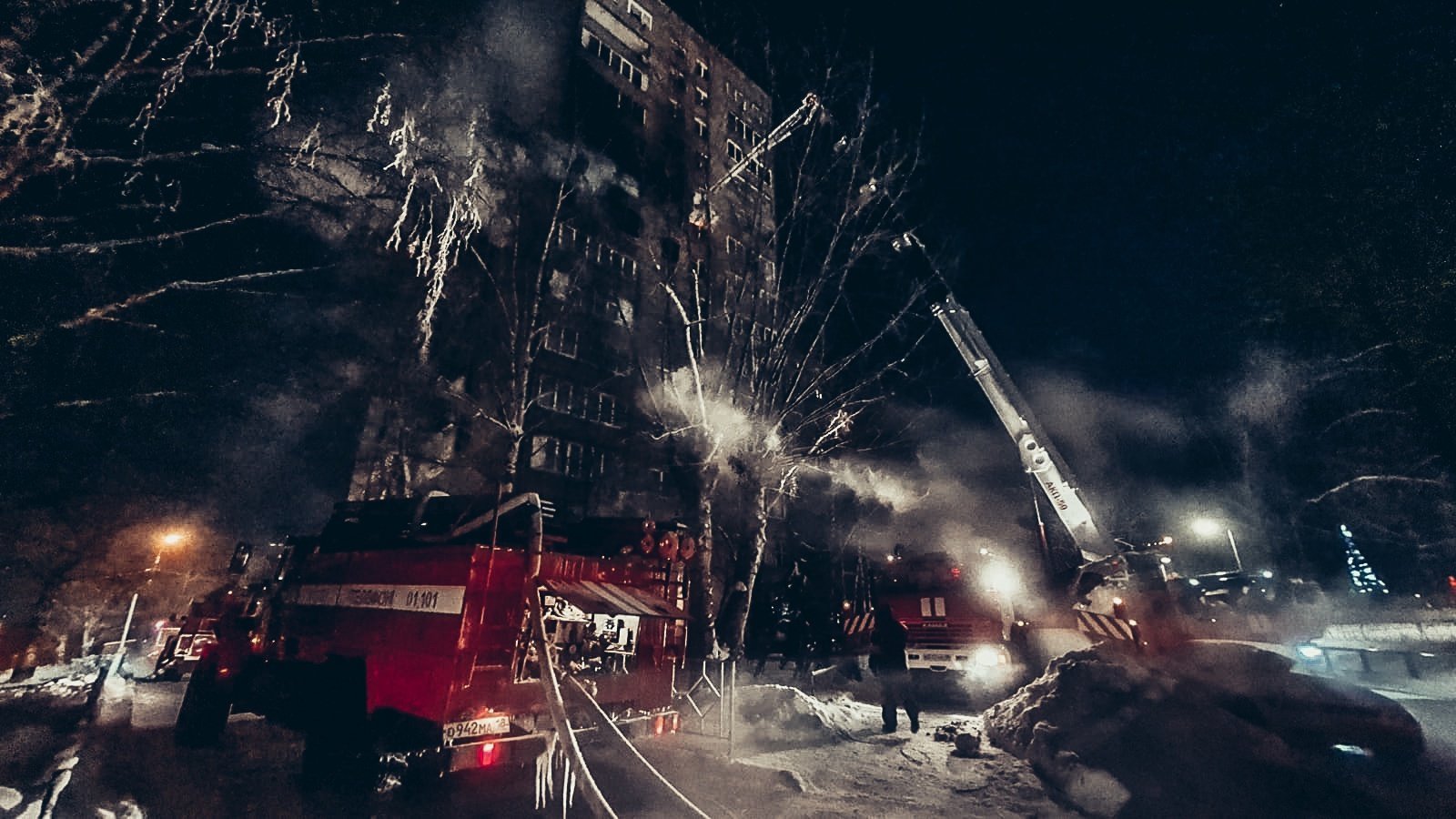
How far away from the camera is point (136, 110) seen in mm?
9141

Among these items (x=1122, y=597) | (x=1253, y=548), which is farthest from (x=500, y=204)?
(x=1253, y=548)

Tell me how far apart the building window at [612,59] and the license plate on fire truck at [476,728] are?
33.0m

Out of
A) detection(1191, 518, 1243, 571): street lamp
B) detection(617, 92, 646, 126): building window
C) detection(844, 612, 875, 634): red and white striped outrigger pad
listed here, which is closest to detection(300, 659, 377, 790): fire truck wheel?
detection(844, 612, 875, 634): red and white striped outrigger pad

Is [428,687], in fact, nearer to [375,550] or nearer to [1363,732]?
[375,550]

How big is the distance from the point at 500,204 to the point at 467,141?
3.00m

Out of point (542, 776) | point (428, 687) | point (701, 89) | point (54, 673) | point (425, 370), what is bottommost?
point (54, 673)

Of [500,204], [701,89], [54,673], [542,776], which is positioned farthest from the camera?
[701,89]

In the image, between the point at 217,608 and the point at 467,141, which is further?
the point at 467,141

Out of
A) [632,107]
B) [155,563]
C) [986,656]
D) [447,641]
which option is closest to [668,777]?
[447,641]

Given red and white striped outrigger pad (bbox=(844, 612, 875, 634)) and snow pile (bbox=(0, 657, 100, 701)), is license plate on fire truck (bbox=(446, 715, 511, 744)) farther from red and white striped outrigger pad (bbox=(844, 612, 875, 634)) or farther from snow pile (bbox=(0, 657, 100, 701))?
snow pile (bbox=(0, 657, 100, 701))

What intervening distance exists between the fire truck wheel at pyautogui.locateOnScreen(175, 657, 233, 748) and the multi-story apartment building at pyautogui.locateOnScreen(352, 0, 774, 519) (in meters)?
12.9

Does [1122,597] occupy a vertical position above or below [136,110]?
below

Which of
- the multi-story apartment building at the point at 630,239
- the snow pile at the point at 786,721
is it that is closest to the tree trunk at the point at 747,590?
the snow pile at the point at 786,721

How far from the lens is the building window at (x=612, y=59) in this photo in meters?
28.6
